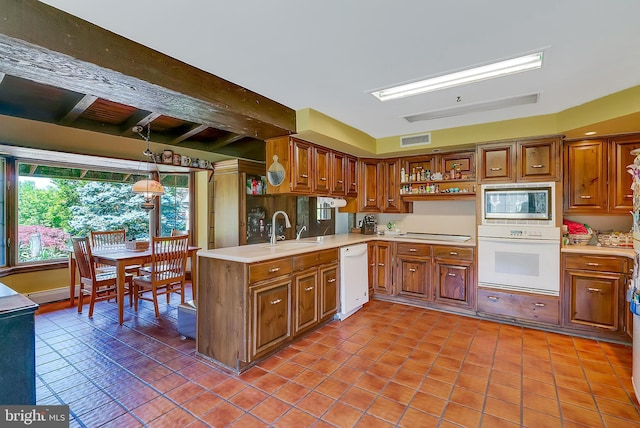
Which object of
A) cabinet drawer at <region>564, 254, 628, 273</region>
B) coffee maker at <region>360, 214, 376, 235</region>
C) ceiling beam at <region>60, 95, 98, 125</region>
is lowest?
cabinet drawer at <region>564, 254, 628, 273</region>

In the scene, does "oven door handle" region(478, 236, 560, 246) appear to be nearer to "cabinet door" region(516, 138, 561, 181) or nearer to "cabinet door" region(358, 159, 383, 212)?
"cabinet door" region(516, 138, 561, 181)

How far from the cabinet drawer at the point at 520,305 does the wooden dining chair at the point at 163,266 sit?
3713 millimetres

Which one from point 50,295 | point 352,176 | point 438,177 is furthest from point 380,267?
point 50,295

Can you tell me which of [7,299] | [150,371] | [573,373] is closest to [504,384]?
[573,373]

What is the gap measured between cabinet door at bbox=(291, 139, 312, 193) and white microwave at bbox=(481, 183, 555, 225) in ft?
6.90

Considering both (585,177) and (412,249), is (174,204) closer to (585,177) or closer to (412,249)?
(412,249)

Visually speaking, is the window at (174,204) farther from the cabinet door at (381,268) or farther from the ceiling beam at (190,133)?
the cabinet door at (381,268)

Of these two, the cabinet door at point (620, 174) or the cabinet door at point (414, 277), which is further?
the cabinet door at point (414, 277)

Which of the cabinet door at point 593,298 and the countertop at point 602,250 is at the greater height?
the countertop at point 602,250

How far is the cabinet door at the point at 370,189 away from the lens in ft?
14.9

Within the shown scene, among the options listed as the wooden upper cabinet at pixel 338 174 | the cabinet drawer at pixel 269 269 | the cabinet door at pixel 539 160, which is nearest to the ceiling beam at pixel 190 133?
the wooden upper cabinet at pixel 338 174

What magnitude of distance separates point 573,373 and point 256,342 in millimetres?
2505

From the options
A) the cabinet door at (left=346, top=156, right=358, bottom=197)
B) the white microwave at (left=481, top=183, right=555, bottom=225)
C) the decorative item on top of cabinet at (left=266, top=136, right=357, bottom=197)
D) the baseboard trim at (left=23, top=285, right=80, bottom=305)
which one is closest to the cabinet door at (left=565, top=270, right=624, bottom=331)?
the white microwave at (left=481, top=183, right=555, bottom=225)

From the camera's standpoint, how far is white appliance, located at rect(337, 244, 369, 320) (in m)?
3.49
